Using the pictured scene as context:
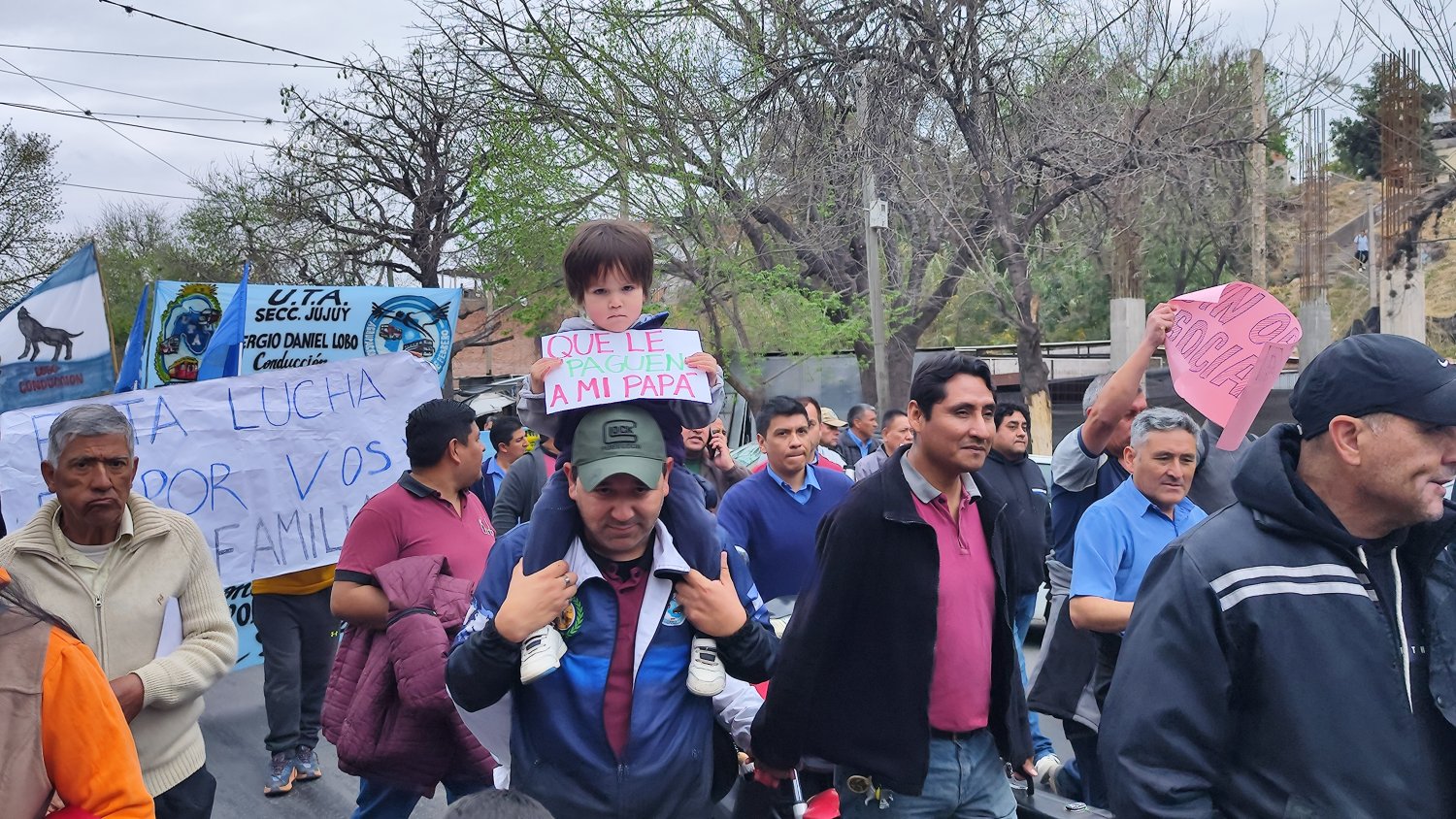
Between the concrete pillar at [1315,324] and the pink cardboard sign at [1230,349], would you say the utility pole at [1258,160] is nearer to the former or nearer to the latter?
the concrete pillar at [1315,324]

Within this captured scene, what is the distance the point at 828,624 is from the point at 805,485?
9.06ft

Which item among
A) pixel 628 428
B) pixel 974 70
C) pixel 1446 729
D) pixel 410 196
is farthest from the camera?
pixel 410 196

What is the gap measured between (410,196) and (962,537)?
2559 cm

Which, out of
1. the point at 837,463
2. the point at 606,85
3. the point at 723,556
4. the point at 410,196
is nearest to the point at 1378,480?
the point at 723,556

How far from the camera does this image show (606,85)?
1702cm

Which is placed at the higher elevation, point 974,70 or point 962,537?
point 974,70

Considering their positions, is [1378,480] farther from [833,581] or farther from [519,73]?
[519,73]

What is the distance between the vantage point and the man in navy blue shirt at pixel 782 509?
5984 mm

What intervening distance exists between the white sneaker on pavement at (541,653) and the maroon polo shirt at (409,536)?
5.80 feet

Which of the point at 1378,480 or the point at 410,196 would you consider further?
the point at 410,196

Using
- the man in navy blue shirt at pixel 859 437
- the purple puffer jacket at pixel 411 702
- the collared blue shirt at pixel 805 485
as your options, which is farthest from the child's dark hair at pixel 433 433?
the man in navy blue shirt at pixel 859 437

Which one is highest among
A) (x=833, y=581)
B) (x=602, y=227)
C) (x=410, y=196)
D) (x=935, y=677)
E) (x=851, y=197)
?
(x=410, y=196)

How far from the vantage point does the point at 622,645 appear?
9.62 ft

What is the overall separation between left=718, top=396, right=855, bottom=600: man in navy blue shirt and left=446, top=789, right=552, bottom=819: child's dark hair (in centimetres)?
362
